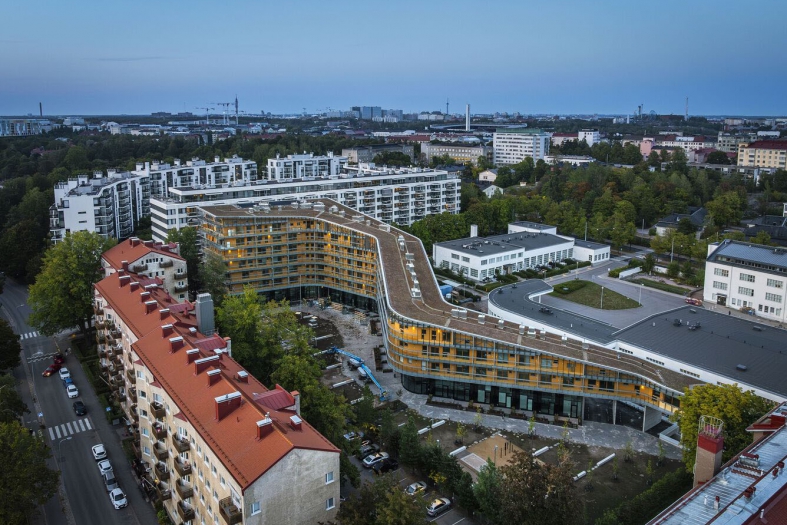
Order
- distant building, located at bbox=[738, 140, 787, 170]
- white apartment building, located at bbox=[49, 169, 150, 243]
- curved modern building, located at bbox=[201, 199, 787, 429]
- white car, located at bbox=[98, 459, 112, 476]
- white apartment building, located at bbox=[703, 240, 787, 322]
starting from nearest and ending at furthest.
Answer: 1. white car, located at bbox=[98, 459, 112, 476]
2. curved modern building, located at bbox=[201, 199, 787, 429]
3. white apartment building, located at bbox=[703, 240, 787, 322]
4. white apartment building, located at bbox=[49, 169, 150, 243]
5. distant building, located at bbox=[738, 140, 787, 170]

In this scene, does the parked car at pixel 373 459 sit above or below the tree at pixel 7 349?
below

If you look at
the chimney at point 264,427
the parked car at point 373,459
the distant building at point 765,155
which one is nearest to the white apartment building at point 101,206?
the parked car at point 373,459

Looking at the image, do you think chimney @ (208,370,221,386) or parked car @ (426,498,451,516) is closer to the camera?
chimney @ (208,370,221,386)

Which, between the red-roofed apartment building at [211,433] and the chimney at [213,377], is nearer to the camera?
the red-roofed apartment building at [211,433]

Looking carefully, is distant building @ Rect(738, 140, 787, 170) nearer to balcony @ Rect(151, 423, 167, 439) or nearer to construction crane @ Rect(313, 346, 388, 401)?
construction crane @ Rect(313, 346, 388, 401)

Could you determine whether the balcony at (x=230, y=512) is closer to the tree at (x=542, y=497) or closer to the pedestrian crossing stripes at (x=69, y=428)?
the tree at (x=542, y=497)

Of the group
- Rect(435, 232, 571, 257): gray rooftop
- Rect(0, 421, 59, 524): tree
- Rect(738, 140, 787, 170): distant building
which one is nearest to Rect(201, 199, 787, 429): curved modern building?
Rect(435, 232, 571, 257): gray rooftop

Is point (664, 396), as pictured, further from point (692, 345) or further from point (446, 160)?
point (446, 160)

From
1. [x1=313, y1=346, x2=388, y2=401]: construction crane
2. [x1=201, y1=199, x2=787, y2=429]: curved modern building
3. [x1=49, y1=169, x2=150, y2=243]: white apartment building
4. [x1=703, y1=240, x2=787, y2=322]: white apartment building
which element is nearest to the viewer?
[x1=201, y1=199, x2=787, y2=429]: curved modern building
